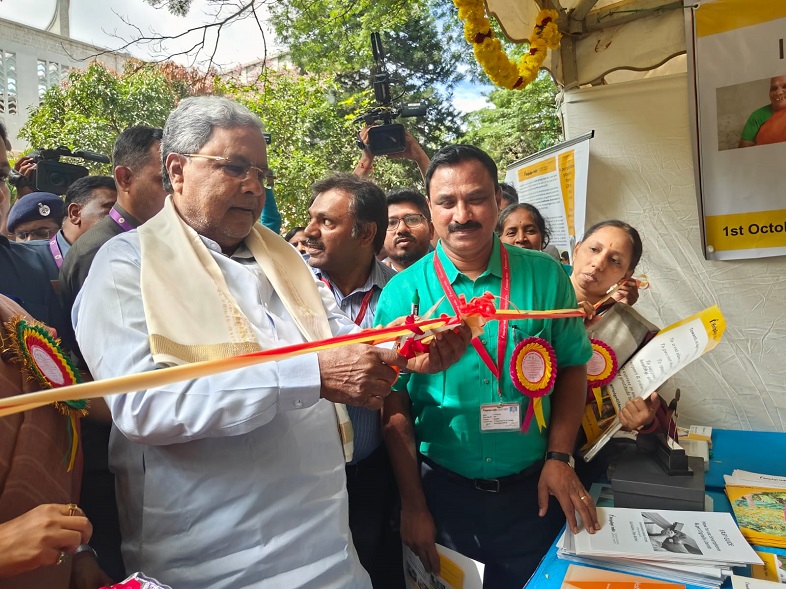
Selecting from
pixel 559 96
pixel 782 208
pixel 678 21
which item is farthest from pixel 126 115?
pixel 782 208

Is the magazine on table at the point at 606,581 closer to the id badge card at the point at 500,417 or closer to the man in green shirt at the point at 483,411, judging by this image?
the man in green shirt at the point at 483,411

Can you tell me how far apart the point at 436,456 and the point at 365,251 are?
A: 3.54ft

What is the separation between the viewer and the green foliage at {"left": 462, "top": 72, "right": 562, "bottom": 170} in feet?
39.5

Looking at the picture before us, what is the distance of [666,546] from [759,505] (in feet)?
2.10

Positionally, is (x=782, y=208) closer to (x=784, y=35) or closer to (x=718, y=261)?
(x=718, y=261)

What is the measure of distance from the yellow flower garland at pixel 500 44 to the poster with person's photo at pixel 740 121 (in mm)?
807

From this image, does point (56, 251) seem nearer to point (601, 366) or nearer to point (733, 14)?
point (601, 366)

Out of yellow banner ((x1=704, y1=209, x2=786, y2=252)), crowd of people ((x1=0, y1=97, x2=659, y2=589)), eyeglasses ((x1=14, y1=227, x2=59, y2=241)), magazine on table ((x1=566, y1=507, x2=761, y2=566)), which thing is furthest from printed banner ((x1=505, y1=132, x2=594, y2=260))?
eyeglasses ((x1=14, y1=227, x2=59, y2=241))

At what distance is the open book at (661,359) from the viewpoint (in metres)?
1.94

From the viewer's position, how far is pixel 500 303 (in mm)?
1979

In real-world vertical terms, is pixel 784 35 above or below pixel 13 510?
above

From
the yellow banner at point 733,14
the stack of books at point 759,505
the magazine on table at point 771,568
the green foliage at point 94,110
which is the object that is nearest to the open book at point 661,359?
the stack of books at point 759,505

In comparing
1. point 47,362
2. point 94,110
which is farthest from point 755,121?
point 94,110

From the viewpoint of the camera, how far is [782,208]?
3.10 m
